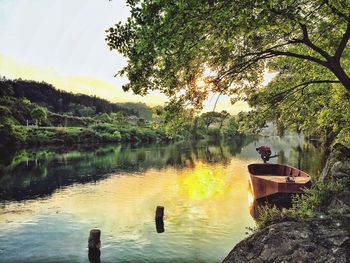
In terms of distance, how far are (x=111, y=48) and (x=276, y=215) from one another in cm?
808

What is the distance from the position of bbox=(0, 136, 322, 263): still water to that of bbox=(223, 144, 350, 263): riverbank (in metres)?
10.0

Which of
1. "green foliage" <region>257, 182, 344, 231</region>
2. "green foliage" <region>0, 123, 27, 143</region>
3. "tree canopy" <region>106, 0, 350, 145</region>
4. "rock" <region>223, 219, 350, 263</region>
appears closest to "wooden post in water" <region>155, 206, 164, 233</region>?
"tree canopy" <region>106, 0, 350, 145</region>

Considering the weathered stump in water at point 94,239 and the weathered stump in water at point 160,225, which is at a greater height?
the weathered stump in water at point 94,239

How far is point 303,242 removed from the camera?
957cm

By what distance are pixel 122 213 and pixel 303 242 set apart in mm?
22821

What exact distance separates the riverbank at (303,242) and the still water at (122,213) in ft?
33.0

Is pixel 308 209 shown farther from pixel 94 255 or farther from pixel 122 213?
pixel 122 213

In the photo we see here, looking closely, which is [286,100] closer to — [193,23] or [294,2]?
[294,2]

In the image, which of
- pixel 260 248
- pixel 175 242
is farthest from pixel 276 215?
pixel 175 242

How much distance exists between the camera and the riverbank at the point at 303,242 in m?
9.09

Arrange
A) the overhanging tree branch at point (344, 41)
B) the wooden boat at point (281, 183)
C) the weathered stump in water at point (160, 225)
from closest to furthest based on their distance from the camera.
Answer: the overhanging tree branch at point (344, 41), the weathered stump in water at point (160, 225), the wooden boat at point (281, 183)

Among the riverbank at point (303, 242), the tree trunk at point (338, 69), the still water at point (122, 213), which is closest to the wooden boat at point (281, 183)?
the still water at point (122, 213)

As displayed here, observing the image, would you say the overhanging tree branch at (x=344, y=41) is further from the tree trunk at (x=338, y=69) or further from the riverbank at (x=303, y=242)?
the riverbank at (x=303, y=242)

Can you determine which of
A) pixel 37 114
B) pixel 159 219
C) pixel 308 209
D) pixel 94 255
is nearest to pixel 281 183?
pixel 159 219
